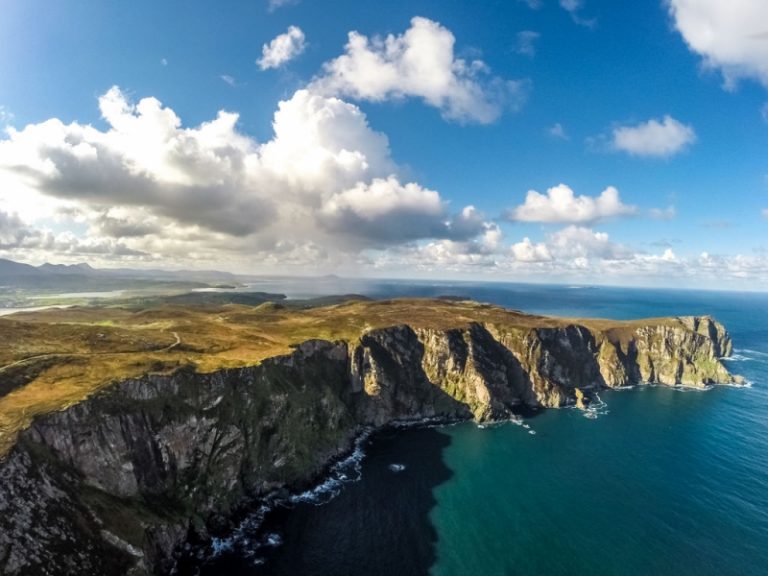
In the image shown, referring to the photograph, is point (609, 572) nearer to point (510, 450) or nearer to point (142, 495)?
point (510, 450)

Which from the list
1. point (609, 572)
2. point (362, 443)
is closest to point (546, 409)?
point (362, 443)

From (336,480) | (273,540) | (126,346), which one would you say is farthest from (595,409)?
(126,346)

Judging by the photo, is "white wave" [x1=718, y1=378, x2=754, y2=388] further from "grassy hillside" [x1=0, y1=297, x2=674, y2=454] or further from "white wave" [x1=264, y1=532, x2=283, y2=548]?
"white wave" [x1=264, y1=532, x2=283, y2=548]

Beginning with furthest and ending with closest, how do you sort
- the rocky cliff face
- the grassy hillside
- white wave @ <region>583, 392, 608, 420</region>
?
white wave @ <region>583, 392, 608, 420</region> → the grassy hillside → the rocky cliff face

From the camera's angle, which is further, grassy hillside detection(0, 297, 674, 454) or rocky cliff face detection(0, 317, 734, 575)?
grassy hillside detection(0, 297, 674, 454)

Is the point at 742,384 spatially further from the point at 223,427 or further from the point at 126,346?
the point at 126,346

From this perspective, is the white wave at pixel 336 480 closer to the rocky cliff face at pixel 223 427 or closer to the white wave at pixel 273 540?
the rocky cliff face at pixel 223 427

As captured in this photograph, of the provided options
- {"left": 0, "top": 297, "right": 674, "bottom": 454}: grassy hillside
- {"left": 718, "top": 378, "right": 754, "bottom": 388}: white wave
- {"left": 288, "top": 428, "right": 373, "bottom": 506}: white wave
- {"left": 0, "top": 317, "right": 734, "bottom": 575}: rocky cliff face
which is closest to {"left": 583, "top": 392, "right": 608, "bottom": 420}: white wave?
{"left": 0, "top": 317, "right": 734, "bottom": 575}: rocky cliff face
